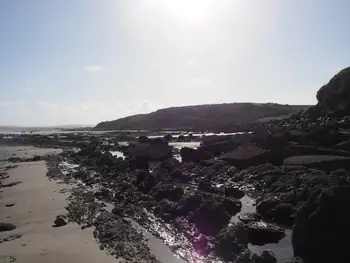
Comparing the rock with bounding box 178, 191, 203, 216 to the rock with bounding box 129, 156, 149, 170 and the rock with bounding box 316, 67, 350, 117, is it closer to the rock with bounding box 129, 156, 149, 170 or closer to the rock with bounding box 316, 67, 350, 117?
the rock with bounding box 129, 156, 149, 170

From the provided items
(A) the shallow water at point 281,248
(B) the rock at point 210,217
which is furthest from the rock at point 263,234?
(B) the rock at point 210,217

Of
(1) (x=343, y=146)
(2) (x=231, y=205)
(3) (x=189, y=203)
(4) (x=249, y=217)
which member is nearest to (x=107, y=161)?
(3) (x=189, y=203)

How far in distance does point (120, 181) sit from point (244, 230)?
53.4 ft

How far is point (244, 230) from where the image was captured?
14211 mm

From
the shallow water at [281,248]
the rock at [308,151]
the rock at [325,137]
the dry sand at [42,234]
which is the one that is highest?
the rock at [325,137]

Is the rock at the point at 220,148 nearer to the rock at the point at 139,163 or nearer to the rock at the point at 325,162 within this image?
the rock at the point at 139,163

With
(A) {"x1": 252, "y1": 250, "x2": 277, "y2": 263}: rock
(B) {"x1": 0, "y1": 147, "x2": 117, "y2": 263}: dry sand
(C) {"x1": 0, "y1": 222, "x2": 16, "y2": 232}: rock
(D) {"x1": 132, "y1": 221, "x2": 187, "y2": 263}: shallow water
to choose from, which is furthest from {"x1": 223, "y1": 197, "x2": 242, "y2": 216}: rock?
(C) {"x1": 0, "y1": 222, "x2": 16, "y2": 232}: rock

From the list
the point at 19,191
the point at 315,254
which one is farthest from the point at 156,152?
the point at 315,254

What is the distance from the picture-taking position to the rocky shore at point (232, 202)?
40.1ft

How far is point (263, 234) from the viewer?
581 inches

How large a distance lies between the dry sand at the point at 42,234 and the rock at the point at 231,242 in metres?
4.13

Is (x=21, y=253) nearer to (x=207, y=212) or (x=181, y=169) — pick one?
(x=207, y=212)

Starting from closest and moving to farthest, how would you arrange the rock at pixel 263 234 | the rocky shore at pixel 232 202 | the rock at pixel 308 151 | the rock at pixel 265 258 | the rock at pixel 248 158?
1. the rock at pixel 265 258
2. the rocky shore at pixel 232 202
3. the rock at pixel 263 234
4. the rock at pixel 308 151
5. the rock at pixel 248 158

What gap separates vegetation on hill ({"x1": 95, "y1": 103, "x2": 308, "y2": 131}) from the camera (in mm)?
128125
